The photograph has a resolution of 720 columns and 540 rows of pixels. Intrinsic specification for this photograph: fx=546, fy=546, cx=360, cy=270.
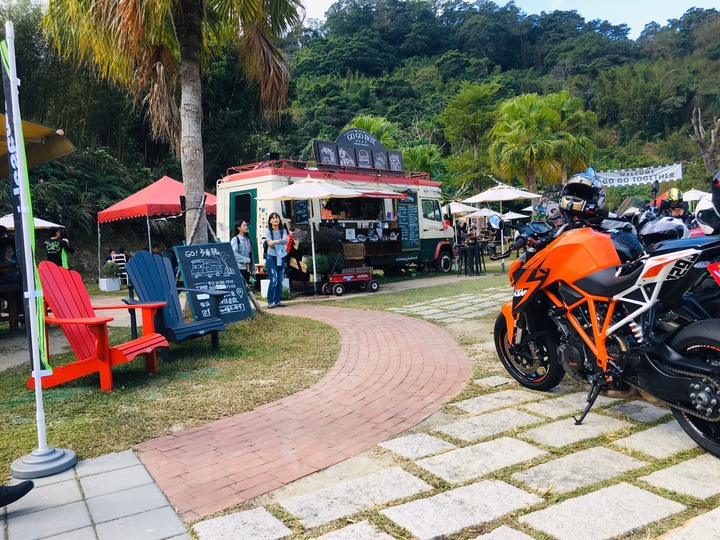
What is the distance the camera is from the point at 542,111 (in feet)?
85.5

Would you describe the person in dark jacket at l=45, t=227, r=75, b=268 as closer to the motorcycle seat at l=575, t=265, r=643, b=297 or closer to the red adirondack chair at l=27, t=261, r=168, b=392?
the red adirondack chair at l=27, t=261, r=168, b=392

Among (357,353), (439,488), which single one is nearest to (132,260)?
(357,353)

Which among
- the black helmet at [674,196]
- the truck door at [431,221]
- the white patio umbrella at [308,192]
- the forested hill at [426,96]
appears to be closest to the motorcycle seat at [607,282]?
the black helmet at [674,196]

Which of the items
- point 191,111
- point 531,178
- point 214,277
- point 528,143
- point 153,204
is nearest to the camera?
point 214,277

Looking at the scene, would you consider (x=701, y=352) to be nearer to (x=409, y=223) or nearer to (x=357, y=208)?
(x=357, y=208)

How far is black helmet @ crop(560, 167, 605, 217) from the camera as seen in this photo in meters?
3.50

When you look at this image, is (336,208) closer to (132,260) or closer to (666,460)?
(132,260)

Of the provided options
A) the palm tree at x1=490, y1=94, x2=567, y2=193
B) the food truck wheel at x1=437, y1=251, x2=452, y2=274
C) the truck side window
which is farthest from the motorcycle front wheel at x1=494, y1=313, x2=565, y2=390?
the palm tree at x1=490, y1=94, x2=567, y2=193

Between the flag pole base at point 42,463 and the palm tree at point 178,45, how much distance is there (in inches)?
187

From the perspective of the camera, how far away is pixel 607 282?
322 cm

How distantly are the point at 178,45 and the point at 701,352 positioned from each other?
292 inches

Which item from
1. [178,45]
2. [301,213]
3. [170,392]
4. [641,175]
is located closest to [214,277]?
[170,392]

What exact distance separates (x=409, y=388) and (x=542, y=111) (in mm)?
24765

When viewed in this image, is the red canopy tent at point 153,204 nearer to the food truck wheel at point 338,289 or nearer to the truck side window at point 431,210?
the food truck wheel at point 338,289
